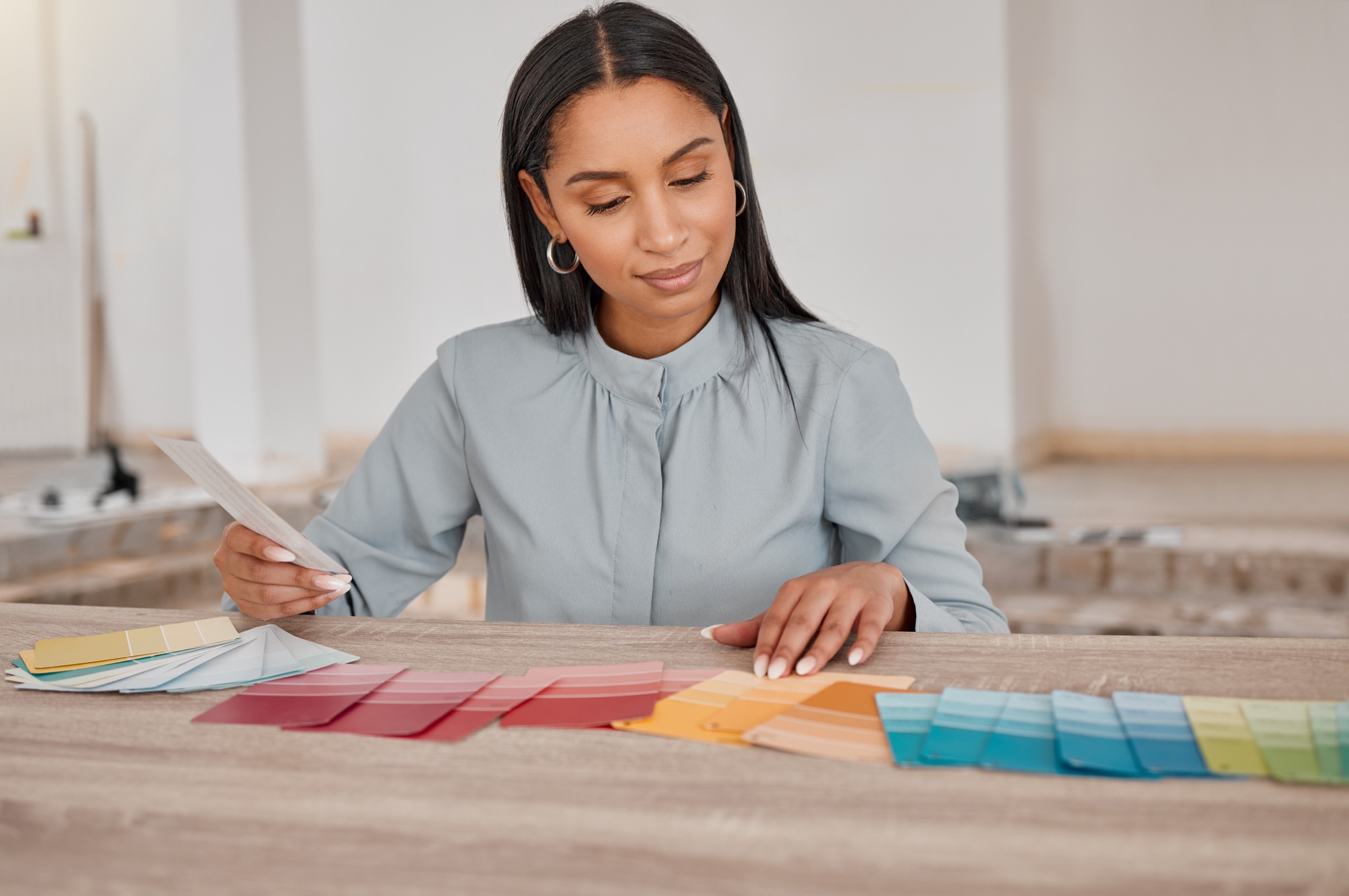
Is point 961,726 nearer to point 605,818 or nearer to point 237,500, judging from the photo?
point 605,818

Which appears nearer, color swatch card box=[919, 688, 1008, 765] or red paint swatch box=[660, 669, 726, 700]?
color swatch card box=[919, 688, 1008, 765]

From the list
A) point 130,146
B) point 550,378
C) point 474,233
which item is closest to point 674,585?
point 550,378

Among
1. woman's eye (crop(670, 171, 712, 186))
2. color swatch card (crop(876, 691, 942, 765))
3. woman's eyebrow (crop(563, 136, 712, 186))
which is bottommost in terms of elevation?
color swatch card (crop(876, 691, 942, 765))

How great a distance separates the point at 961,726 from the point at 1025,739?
37mm

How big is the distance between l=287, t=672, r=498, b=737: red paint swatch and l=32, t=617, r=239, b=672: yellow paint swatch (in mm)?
207

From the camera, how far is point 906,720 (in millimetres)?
683

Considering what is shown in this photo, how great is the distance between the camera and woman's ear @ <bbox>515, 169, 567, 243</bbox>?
1.22 m

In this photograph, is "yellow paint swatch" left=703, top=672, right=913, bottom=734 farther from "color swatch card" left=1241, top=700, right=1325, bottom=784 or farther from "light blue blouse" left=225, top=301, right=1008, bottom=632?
"light blue blouse" left=225, top=301, right=1008, bottom=632

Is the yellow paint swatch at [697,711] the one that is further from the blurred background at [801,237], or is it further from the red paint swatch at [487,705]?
the blurred background at [801,237]

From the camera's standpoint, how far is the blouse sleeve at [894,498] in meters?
1.12

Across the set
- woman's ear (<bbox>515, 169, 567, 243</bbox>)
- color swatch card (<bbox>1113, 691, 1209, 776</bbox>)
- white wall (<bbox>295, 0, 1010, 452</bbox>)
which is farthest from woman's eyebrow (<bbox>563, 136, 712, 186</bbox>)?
white wall (<bbox>295, 0, 1010, 452</bbox>)

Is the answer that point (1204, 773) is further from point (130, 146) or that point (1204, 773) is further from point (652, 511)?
point (130, 146)

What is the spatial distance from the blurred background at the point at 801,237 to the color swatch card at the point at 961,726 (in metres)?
2.57

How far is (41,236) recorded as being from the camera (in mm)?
6039
